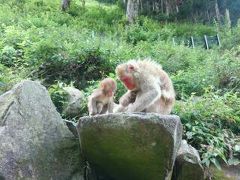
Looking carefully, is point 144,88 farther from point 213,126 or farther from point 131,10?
point 131,10

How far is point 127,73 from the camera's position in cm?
679

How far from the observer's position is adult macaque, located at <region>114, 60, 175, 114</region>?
6.79 metres

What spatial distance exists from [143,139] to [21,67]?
632cm

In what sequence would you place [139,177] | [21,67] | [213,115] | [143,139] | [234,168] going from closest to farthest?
[143,139] < [139,177] < [234,168] < [213,115] < [21,67]

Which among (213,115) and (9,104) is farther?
(213,115)

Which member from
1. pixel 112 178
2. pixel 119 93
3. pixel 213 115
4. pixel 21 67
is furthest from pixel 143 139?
pixel 21 67

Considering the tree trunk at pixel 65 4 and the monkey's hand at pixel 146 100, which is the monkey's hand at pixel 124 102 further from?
the tree trunk at pixel 65 4

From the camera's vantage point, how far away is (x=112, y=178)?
6875 millimetres

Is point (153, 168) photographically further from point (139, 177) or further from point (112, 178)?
point (112, 178)

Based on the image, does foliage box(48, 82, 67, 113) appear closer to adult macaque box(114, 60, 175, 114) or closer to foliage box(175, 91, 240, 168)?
foliage box(175, 91, 240, 168)

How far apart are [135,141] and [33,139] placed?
4.38 ft

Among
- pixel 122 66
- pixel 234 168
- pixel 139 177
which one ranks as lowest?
pixel 234 168

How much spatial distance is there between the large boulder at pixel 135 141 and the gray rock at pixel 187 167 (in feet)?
1.50

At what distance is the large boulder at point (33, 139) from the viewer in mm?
6160
